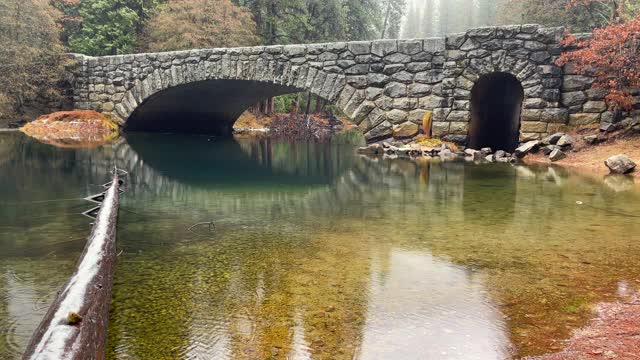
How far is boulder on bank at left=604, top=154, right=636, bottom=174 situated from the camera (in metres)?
9.26

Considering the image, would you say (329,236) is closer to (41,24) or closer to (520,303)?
(520,303)

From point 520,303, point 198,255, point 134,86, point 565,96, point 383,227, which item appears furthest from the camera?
point 134,86

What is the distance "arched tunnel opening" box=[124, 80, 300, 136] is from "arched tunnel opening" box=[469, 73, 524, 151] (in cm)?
655

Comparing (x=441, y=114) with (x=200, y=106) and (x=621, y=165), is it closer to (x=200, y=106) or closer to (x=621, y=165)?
(x=621, y=165)

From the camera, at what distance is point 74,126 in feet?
59.6

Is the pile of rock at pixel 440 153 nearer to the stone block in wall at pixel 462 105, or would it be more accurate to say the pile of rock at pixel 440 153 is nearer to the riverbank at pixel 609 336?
the stone block in wall at pixel 462 105

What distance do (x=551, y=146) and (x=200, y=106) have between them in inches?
529

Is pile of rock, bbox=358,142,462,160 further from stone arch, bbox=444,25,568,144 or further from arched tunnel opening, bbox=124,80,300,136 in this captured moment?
arched tunnel opening, bbox=124,80,300,136

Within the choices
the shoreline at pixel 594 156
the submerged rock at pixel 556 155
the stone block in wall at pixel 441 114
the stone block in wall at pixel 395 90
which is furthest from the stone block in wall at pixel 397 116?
the submerged rock at pixel 556 155

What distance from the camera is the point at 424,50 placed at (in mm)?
12609

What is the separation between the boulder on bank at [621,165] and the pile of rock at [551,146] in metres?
1.66

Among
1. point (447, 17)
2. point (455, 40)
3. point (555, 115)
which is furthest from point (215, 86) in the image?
point (447, 17)

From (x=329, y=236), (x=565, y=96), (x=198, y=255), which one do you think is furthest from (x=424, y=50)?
(x=198, y=255)

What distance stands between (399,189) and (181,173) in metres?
4.14
